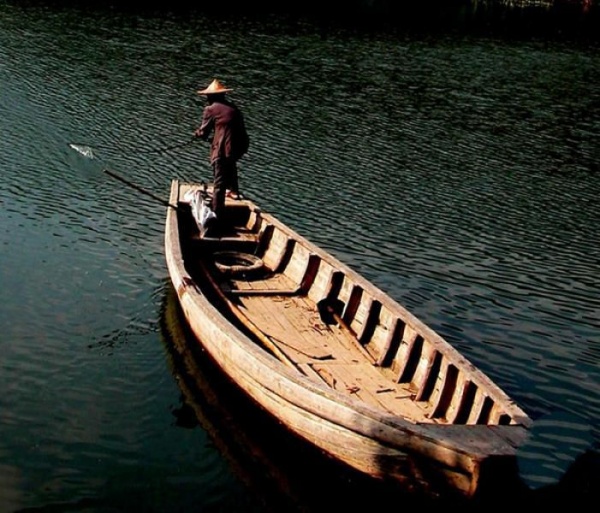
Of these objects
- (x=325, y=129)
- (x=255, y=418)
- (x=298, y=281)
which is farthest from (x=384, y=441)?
(x=325, y=129)

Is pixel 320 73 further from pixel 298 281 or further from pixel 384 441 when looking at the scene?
pixel 384 441

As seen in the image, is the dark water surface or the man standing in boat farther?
the man standing in boat

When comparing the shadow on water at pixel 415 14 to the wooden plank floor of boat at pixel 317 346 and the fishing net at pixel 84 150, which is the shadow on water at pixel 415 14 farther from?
the wooden plank floor of boat at pixel 317 346

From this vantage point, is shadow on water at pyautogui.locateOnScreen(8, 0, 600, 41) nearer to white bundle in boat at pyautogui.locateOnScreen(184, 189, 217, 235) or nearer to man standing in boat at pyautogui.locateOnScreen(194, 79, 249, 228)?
white bundle in boat at pyautogui.locateOnScreen(184, 189, 217, 235)

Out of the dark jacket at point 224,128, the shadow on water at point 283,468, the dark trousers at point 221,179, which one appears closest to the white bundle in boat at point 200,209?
the dark trousers at point 221,179

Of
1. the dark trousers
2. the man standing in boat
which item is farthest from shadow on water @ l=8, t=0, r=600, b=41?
the dark trousers

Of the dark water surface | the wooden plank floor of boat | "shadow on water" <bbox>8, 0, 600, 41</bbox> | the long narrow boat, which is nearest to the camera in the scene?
the long narrow boat

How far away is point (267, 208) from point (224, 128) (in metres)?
5.99

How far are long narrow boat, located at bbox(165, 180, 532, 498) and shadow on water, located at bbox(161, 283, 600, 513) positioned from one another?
359mm

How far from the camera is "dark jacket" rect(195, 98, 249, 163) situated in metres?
17.3

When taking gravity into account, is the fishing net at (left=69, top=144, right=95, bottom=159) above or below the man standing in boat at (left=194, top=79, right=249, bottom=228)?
below

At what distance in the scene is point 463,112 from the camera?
38.5 m

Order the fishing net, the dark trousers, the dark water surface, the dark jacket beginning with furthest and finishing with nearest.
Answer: the fishing net → the dark trousers → the dark jacket → the dark water surface

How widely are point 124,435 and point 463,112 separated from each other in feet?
100.0
